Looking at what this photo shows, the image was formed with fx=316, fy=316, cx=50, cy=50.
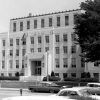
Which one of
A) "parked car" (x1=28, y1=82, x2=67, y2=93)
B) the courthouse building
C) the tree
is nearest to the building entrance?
the courthouse building

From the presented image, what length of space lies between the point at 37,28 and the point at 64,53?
9.42 metres

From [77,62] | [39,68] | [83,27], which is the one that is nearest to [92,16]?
[83,27]

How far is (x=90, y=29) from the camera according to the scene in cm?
4112

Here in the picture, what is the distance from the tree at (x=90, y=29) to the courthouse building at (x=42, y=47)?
22321 mm

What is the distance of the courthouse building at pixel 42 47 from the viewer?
2653 inches

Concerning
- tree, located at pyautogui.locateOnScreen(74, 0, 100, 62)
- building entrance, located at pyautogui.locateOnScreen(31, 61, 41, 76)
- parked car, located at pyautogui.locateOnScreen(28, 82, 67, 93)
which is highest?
tree, located at pyautogui.locateOnScreen(74, 0, 100, 62)

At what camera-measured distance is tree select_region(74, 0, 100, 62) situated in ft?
130

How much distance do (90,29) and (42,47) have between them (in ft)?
98.7

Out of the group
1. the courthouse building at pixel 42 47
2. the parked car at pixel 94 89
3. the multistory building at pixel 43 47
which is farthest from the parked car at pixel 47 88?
the multistory building at pixel 43 47

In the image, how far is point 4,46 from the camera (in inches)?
2963

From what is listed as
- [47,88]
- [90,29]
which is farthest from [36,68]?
[47,88]

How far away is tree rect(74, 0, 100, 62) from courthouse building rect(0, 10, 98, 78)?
22.3 metres

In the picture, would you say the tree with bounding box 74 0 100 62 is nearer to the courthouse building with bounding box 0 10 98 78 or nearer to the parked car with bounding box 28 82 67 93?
the parked car with bounding box 28 82 67 93

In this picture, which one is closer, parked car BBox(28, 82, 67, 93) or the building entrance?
parked car BBox(28, 82, 67, 93)
